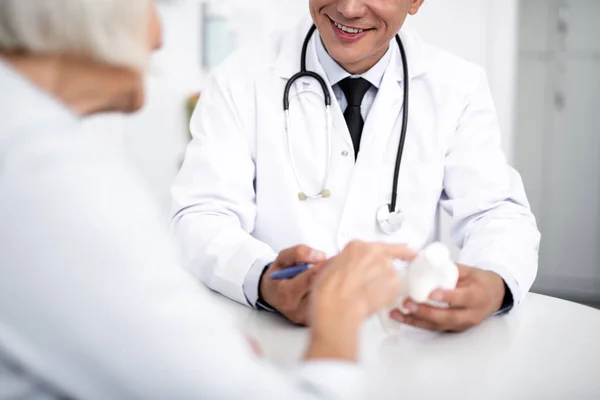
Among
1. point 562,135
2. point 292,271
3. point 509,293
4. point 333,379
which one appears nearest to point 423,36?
point 562,135

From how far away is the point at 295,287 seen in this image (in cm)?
113

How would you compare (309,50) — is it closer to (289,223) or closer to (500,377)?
(289,223)

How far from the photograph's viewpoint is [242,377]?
0.63 metres

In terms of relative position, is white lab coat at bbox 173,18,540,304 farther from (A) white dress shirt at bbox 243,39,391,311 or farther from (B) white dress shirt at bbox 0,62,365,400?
(B) white dress shirt at bbox 0,62,365,400

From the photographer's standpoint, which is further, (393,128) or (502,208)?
(393,128)

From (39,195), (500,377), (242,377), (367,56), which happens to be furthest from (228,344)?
(367,56)

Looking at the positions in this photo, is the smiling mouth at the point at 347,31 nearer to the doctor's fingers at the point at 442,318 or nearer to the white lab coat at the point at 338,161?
the white lab coat at the point at 338,161

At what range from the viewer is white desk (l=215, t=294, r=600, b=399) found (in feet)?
2.95

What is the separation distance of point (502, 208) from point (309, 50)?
0.59m

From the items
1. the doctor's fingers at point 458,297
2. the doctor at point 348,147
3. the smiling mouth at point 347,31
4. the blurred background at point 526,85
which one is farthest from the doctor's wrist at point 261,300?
the blurred background at point 526,85

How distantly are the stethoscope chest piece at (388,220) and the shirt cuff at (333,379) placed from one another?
79cm

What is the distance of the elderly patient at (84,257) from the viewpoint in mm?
572

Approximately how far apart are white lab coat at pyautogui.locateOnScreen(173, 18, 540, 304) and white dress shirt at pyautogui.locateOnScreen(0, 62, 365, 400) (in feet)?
2.64

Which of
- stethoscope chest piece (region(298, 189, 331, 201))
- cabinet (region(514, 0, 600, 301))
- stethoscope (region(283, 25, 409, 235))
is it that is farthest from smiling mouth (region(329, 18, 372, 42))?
cabinet (region(514, 0, 600, 301))
